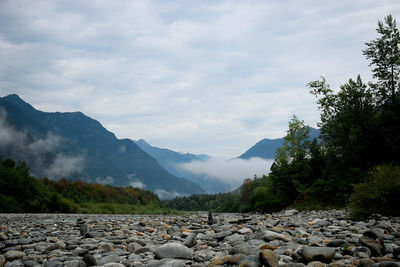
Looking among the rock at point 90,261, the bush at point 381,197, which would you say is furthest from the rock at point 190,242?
the bush at point 381,197

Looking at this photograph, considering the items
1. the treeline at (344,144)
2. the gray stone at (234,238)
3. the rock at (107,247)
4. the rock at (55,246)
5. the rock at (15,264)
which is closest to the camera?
the rock at (15,264)

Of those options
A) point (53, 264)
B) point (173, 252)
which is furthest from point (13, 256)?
point (173, 252)

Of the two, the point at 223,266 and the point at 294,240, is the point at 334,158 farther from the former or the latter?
the point at 223,266

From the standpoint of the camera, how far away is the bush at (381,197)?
930cm

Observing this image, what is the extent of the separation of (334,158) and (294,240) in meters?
21.1

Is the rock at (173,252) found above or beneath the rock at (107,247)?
above

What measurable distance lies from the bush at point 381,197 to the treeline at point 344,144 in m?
0.78

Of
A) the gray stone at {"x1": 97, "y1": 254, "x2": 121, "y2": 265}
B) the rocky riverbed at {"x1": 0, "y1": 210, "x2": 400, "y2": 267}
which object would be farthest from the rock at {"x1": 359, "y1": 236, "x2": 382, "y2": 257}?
the gray stone at {"x1": 97, "y1": 254, "x2": 121, "y2": 265}

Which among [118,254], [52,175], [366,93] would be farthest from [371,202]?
[52,175]

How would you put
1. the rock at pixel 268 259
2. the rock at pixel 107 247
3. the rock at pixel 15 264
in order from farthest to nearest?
1. the rock at pixel 107 247
2. the rock at pixel 15 264
3. the rock at pixel 268 259

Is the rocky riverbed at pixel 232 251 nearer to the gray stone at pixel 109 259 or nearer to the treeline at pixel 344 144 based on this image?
the gray stone at pixel 109 259

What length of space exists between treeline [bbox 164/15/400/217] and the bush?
30.6 inches

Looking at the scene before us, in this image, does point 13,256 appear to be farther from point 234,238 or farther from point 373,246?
point 373,246

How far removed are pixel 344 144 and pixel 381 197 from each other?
51.9 feet
